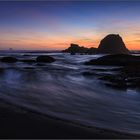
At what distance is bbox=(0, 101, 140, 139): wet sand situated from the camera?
7262 millimetres

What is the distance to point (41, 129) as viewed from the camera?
7.87 meters

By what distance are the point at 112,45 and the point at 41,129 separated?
121 m

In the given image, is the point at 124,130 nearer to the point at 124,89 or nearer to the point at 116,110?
the point at 116,110

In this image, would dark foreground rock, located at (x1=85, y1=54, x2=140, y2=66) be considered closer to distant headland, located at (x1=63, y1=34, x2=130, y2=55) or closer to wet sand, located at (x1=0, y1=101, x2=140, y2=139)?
wet sand, located at (x1=0, y1=101, x2=140, y2=139)

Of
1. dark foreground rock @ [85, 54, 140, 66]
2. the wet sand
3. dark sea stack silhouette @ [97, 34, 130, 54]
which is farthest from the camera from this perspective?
dark sea stack silhouette @ [97, 34, 130, 54]

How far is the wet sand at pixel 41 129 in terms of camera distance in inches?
286

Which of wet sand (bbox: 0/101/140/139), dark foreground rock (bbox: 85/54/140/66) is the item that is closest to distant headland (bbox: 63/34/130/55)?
dark foreground rock (bbox: 85/54/140/66)

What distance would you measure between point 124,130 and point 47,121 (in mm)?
2460

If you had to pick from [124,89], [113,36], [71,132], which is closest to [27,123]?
[71,132]

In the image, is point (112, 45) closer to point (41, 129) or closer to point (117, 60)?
point (117, 60)

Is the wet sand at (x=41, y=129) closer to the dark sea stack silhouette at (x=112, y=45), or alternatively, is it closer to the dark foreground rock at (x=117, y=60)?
the dark foreground rock at (x=117, y=60)

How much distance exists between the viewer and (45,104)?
12.4 metres

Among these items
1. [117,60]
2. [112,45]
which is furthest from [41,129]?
[112,45]

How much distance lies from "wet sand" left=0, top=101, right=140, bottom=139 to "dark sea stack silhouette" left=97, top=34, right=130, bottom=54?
117 meters
